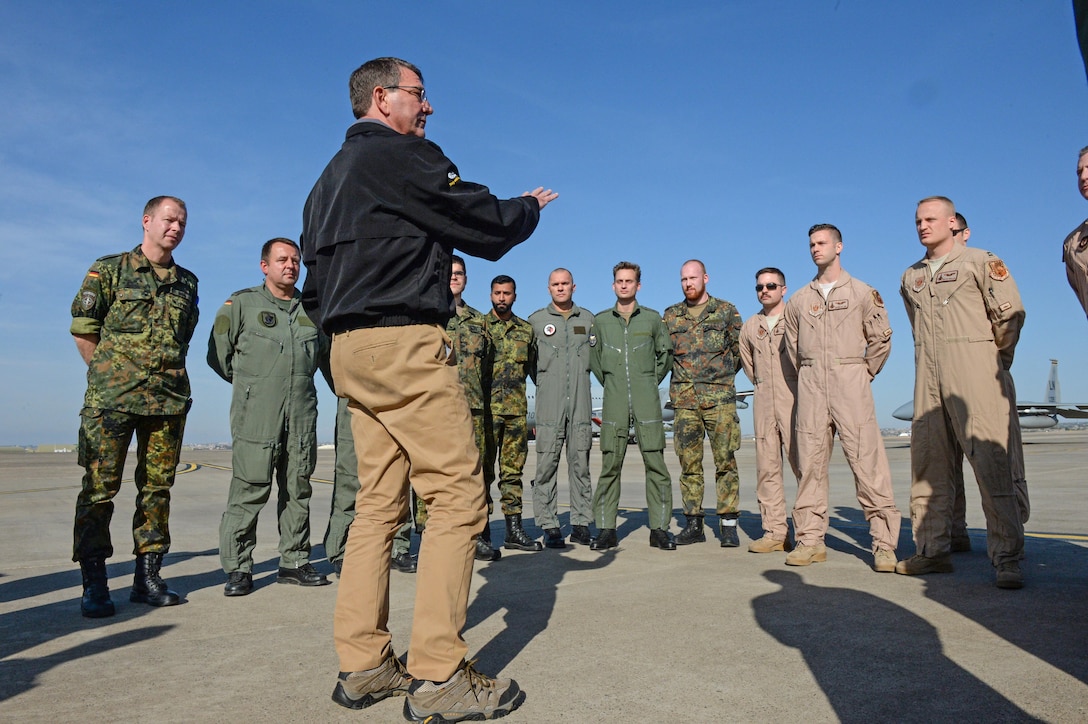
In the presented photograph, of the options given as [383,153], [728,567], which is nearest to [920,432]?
[728,567]

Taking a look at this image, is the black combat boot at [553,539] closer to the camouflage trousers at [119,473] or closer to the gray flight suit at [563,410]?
the gray flight suit at [563,410]

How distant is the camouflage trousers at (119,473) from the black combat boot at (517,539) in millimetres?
2662

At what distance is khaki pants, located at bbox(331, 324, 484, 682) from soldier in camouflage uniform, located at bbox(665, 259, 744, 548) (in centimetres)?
391

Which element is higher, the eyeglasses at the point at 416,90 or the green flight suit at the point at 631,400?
the eyeglasses at the point at 416,90

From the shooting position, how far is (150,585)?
162 inches

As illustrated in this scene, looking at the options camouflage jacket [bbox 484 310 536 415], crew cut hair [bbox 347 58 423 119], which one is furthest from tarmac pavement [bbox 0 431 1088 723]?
crew cut hair [bbox 347 58 423 119]

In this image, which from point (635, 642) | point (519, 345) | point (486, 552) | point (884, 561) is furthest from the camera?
point (519, 345)

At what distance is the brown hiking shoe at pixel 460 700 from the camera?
2.30 meters

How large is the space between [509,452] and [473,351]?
0.94m

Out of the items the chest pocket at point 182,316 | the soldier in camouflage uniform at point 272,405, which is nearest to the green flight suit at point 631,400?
the soldier in camouflage uniform at point 272,405

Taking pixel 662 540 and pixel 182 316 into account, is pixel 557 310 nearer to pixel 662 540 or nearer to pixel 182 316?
pixel 662 540

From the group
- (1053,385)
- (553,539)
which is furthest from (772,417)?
(1053,385)

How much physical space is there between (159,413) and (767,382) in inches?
177

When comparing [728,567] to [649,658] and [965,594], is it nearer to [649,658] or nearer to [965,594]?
[965,594]
